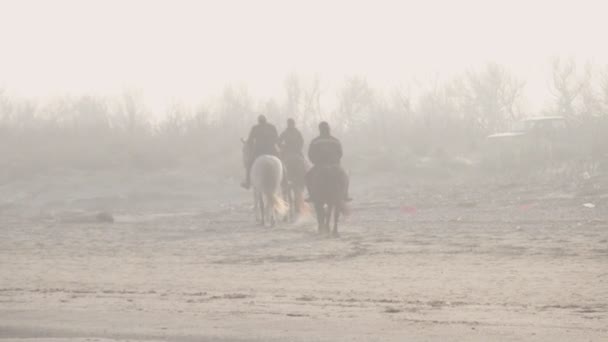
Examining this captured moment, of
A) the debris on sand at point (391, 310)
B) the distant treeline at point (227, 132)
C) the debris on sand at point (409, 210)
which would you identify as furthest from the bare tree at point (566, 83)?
the debris on sand at point (391, 310)

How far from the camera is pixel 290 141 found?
1008 inches

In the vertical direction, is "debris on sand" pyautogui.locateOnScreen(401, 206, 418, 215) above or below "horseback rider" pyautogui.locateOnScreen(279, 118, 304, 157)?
below

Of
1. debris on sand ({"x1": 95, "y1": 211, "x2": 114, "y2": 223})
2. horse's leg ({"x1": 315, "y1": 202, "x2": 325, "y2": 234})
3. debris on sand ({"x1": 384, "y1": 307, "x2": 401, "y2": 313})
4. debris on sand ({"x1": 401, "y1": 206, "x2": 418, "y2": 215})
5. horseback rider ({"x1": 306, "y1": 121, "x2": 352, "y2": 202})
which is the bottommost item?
debris on sand ({"x1": 384, "y1": 307, "x2": 401, "y2": 313})

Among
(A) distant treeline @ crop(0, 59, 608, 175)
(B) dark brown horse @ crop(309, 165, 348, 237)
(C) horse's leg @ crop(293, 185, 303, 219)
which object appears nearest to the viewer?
(B) dark brown horse @ crop(309, 165, 348, 237)

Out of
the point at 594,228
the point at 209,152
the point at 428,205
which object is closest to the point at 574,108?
the point at 209,152

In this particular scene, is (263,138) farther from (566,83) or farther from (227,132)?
(566,83)

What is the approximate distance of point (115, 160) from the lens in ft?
136

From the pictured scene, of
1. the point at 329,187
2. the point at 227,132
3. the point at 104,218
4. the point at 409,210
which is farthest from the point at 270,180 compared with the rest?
the point at 227,132

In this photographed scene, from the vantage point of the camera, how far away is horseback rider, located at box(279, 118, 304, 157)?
25516mm

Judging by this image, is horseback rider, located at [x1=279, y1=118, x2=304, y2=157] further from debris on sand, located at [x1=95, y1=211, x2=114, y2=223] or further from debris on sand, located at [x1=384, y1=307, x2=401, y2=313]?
debris on sand, located at [x1=384, y1=307, x2=401, y2=313]

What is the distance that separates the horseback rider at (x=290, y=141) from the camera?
25.5 metres

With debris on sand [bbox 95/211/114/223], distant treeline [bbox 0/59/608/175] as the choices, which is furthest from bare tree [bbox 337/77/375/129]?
debris on sand [bbox 95/211/114/223]

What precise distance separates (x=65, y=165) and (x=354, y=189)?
888 centimetres

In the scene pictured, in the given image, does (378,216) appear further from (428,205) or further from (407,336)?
(407,336)
